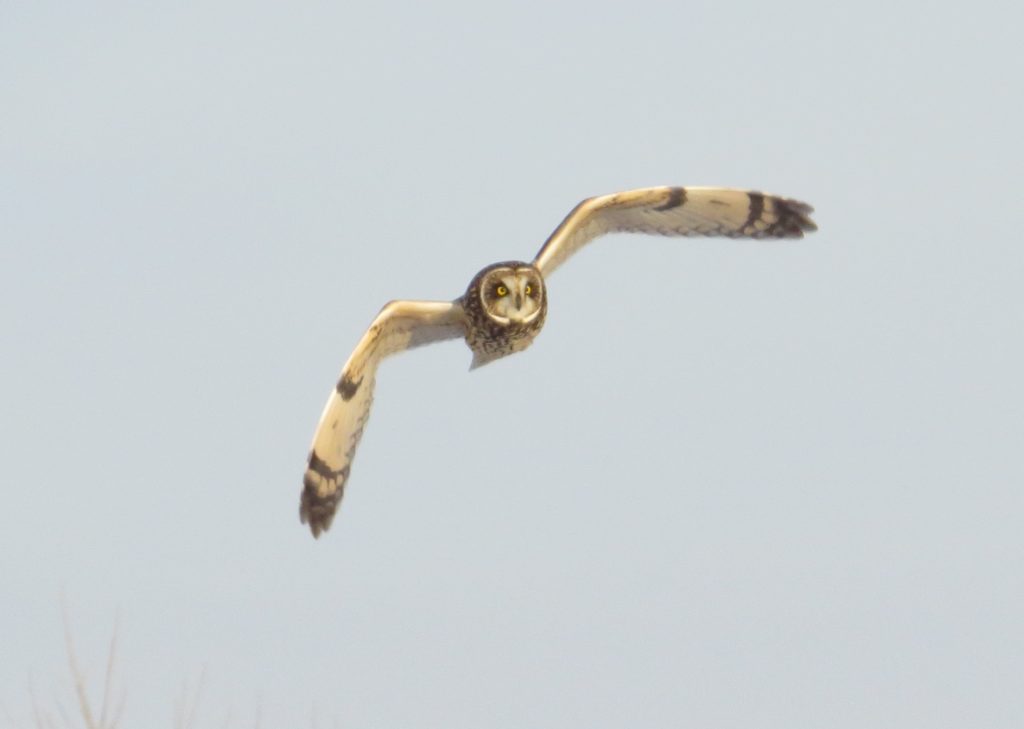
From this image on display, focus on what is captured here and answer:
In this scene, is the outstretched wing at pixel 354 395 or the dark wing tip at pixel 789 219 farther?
the dark wing tip at pixel 789 219

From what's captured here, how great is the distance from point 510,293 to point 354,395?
122 cm

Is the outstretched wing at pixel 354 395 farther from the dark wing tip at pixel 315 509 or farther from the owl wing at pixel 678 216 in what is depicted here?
the owl wing at pixel 678 216

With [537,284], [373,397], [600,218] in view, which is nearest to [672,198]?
[600,218]

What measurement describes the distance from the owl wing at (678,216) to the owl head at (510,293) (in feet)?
1.83

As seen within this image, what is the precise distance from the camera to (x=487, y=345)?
482 inches

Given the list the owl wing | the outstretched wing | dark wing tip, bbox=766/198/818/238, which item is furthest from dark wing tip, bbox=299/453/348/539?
dark wing tip, bbox=766/198/818/238

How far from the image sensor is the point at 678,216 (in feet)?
44.6

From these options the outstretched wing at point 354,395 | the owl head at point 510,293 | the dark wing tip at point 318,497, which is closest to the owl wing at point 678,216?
the owl head at point 510,293

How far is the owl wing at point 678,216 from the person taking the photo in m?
12.9

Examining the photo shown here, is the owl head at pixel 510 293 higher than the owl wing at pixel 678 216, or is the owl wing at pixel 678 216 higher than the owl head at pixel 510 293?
the owl wing at pixel 678 216

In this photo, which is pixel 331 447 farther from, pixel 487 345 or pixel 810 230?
pixel 810 230

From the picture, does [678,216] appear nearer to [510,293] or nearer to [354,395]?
[510,293]

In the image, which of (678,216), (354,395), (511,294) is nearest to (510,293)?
(511,294)

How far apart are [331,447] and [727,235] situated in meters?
3.29
